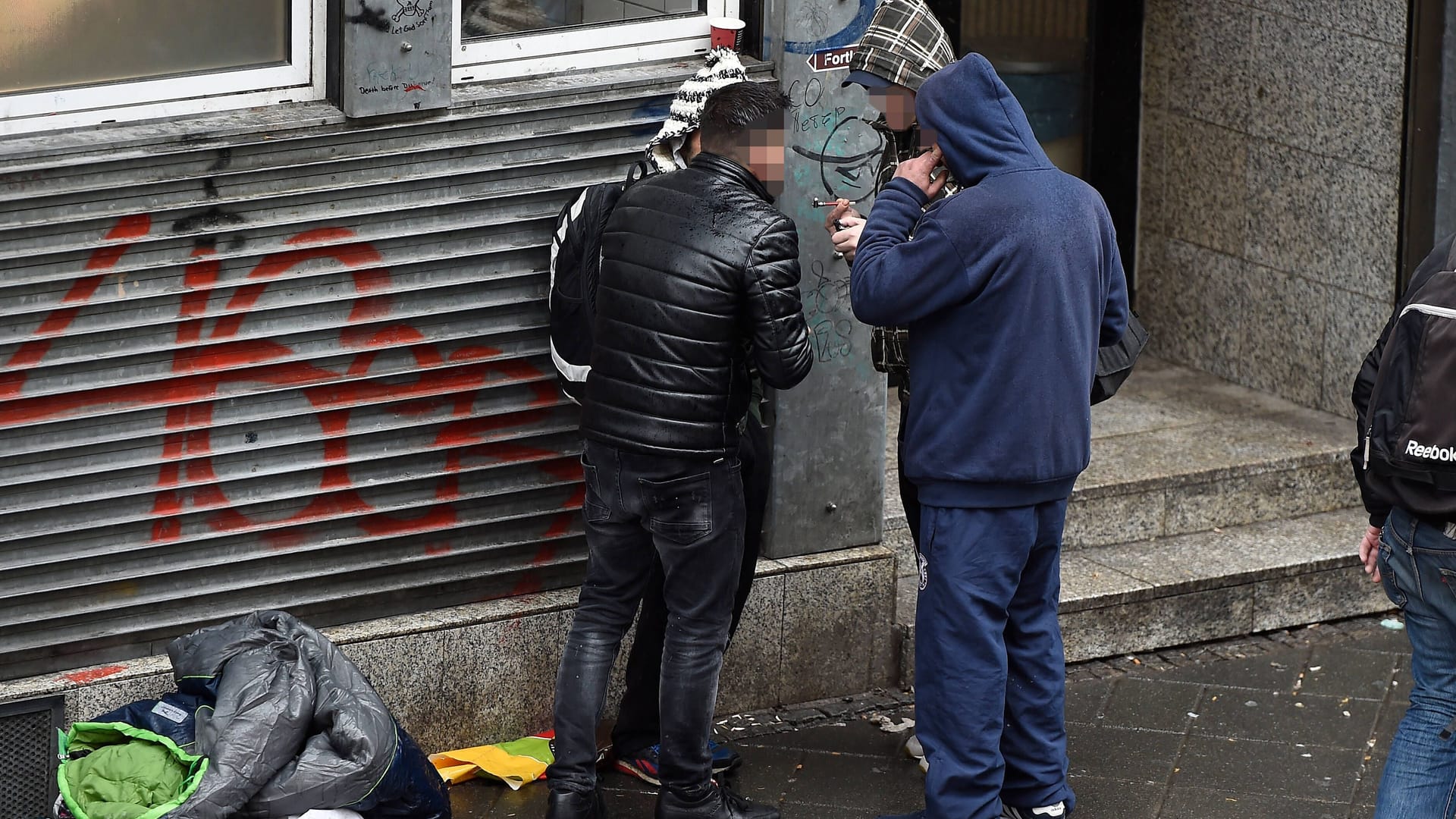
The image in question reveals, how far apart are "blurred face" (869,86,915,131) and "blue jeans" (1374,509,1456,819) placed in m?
1.56

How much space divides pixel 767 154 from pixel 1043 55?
363cm

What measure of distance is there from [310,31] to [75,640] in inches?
69.0

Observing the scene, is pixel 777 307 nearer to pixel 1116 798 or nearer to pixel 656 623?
pixel 656 623

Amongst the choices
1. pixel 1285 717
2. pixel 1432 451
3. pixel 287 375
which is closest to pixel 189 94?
pixel 287 375

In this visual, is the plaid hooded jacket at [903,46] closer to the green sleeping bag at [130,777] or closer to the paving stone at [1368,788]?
the paving stone at [1368,788]

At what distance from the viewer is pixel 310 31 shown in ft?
16.8

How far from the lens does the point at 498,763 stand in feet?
17.5

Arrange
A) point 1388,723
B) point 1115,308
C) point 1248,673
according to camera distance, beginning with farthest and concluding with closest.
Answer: point 1248,673 < point 1388,723 < point 1115,308

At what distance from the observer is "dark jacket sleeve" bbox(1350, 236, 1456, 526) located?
14.2ft

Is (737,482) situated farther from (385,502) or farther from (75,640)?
(75,640)

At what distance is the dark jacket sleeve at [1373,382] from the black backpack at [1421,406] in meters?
0.04

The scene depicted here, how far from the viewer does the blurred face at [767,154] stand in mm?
4672

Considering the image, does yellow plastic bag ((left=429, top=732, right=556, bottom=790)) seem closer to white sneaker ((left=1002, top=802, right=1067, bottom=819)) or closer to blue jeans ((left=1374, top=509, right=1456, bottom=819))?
white sneaker ((left=1002, top=802, right=1067, bottom=819))

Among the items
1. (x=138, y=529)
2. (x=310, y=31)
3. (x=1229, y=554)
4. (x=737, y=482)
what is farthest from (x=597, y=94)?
(x=1229, y=554)
